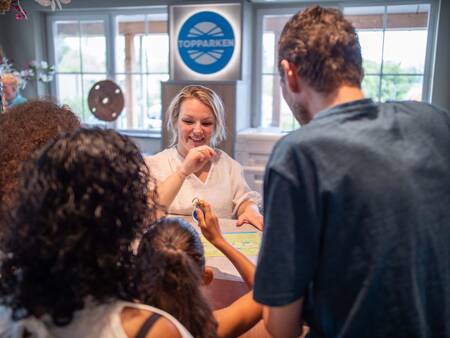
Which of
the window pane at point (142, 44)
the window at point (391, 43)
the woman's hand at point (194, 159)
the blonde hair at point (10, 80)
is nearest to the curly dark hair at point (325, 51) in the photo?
the woman's hand at point (194, 159)

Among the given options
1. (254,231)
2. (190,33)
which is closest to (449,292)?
(254,231)

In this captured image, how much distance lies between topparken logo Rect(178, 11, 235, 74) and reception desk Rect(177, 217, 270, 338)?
7.27 feet

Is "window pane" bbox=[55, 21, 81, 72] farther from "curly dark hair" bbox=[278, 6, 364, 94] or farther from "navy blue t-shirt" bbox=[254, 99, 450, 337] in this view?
"navy blue t-shirt" bbox=[254, 99, 450, 337]

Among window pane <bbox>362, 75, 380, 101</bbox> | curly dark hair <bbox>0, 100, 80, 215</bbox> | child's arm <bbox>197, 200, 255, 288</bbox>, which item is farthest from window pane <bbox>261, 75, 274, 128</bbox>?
curly dark hair <bbox>0, 100, 80, 215</bbox>

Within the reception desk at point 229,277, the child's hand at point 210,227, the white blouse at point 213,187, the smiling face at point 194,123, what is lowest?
the reception desk at point 229,277

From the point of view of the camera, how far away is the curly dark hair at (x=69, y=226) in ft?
2.09

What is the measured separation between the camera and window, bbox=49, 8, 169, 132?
3.93m

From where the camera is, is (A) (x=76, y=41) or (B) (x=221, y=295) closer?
(B) (x=221, y=295)

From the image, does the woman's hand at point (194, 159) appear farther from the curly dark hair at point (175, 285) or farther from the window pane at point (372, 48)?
the window pane at point (372, 48)

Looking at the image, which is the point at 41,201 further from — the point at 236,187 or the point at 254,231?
the point at 236,187

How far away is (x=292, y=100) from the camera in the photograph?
2.62 feet

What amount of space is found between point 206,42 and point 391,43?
4.87ft

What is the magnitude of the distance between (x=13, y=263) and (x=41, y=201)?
0.13m

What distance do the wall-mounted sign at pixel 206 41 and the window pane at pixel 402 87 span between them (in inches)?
48.2
